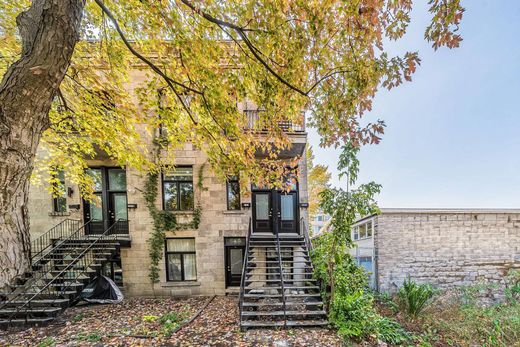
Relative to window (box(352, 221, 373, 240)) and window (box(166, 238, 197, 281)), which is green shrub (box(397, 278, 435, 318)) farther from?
window (box(166, 238, 197, 281))

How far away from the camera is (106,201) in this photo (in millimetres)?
7570

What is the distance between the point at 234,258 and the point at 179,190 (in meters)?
3.32

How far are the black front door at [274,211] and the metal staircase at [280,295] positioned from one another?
400mm

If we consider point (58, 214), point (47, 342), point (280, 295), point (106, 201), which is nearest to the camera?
point (47, 342)

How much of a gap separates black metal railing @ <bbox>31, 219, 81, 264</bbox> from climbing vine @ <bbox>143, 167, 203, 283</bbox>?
107 inches

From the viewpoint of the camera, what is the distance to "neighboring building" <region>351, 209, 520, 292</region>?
788 cm

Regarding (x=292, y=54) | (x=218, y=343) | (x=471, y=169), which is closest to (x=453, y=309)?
(x=218, y=343)

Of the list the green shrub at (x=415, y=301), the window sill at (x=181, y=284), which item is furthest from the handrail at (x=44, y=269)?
the green shrub at (x=415, y=301)

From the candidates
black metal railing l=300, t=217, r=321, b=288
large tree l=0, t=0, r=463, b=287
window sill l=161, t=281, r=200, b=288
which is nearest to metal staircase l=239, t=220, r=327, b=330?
black metal railing l=300, t=217, r=321, b=288

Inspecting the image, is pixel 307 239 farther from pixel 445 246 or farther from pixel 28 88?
pixel 28 88

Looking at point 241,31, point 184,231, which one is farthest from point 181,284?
point 241,31

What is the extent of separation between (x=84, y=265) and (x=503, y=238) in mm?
15241

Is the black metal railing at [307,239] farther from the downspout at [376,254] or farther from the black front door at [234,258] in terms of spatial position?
the downspout at [376,254]

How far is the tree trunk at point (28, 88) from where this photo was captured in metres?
2.98
